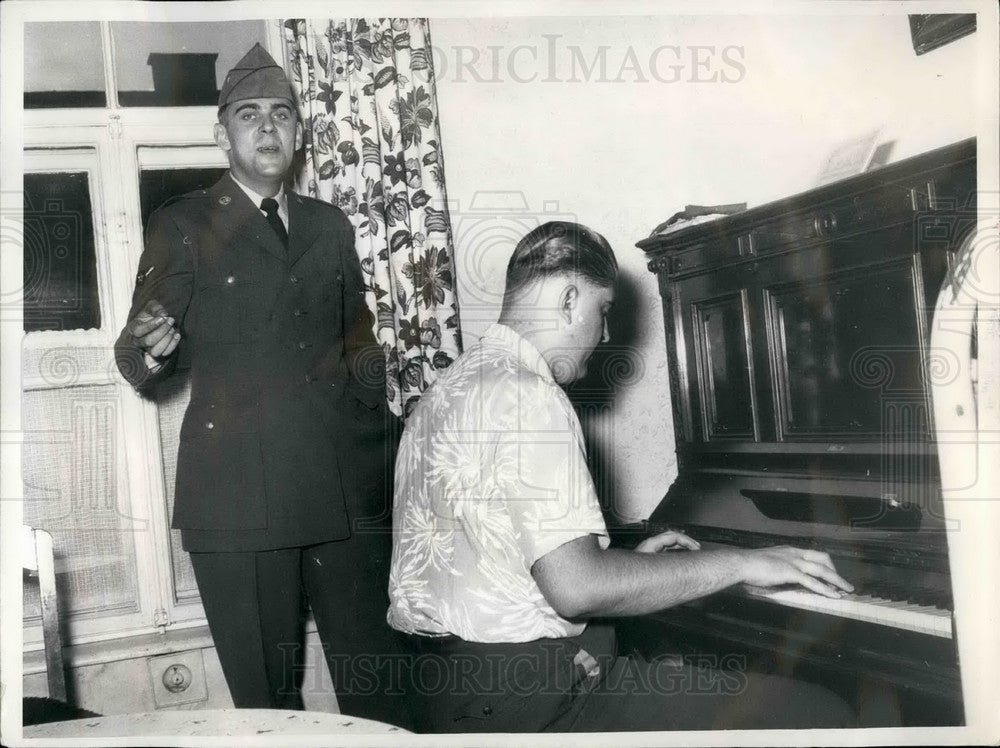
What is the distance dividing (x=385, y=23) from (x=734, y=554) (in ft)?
3.87

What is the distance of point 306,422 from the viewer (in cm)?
143

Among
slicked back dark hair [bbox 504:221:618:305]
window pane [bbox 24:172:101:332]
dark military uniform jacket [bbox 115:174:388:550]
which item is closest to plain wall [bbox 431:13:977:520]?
slicked back dark hair [bbox 504:221:618:305]

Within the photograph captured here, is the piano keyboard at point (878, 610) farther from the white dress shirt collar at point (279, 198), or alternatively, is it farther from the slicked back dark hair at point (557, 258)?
the white dress shirt collar at point (279, 198)

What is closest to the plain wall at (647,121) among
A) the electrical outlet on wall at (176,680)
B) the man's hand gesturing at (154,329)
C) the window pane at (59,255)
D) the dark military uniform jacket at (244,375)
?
the dark military uniform jacket at (244,375)


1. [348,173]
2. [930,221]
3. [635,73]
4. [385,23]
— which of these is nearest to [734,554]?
[930,221]

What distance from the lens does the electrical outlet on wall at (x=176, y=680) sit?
1.52 m

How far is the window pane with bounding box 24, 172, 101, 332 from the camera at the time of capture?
4.61ft

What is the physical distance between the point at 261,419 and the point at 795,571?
0.93 m

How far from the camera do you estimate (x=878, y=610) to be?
1.14 m

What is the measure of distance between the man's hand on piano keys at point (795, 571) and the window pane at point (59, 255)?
3.98ft

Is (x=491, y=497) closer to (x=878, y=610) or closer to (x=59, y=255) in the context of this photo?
(x=878, y=610)

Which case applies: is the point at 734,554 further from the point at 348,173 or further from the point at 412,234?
the point at 348,173

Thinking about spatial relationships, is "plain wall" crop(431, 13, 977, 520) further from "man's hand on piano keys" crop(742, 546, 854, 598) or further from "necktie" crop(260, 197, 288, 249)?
"man's hand on piano keys" crop(742, 546, 854, 598)

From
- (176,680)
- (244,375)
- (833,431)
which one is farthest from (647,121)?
(176,680)
